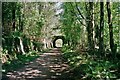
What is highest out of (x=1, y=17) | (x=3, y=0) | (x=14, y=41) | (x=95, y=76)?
(x=3, y=0)

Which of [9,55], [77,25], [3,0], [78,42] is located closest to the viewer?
[9,55]

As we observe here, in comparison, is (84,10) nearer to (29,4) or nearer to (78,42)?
(78,42)

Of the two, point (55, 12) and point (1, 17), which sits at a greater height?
point (55, 12)

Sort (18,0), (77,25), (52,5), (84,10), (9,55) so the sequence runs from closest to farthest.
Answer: (9,55), (18,0), (84,10), (77,25), (52,5)

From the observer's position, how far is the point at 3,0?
77.9 ft

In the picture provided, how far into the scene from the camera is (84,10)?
2875cm

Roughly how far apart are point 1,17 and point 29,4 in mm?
12616

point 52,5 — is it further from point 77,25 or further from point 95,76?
point 95,76

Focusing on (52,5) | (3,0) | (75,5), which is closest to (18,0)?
(3,0)

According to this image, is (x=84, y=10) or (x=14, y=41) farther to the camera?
(x=84, y=10)

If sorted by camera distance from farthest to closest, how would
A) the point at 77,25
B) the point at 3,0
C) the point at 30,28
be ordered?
the point at 30,28, the point at 77,25, the point at 3,0

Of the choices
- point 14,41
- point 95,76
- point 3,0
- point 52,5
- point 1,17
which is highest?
point 52,5

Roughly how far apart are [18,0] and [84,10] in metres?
7.23

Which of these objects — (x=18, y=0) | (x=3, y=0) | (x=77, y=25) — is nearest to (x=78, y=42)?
(x=77, y=25)
